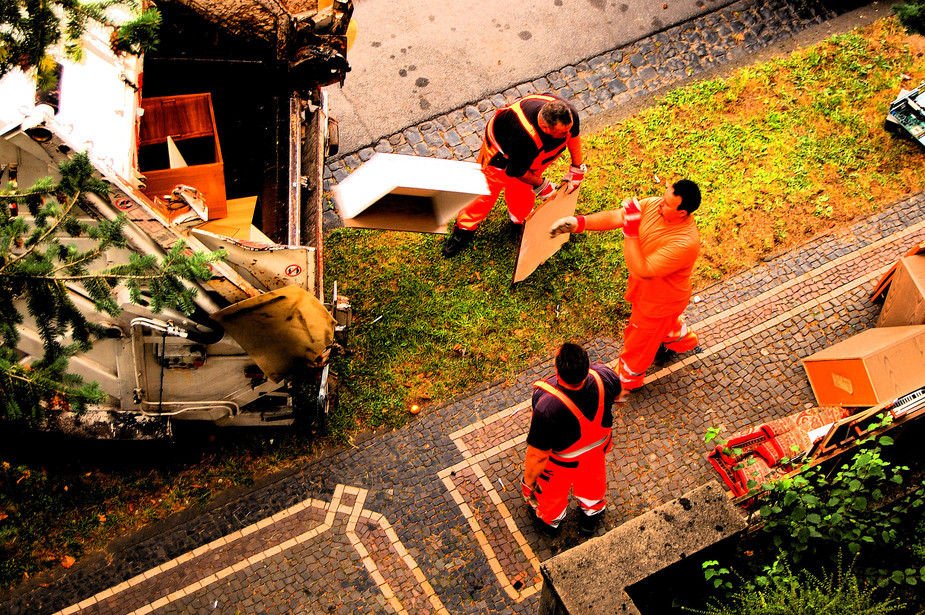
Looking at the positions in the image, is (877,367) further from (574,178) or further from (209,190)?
(209,190)

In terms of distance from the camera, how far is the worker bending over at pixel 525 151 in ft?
19.3

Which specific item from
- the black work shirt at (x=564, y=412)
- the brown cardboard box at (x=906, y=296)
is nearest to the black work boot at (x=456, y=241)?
the black work shirt at (x=564, y=412)

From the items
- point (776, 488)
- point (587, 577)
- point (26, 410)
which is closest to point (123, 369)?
point (26, 410)

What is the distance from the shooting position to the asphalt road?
809 centimetres

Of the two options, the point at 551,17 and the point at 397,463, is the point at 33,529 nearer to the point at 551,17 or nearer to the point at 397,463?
the point at 397,463

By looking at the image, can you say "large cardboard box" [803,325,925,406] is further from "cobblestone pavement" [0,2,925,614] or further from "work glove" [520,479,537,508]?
"work glove" [520,479,537,508]

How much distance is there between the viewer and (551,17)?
29.2ft

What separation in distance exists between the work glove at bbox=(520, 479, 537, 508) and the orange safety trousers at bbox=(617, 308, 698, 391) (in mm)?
1304

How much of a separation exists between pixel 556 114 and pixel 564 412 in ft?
7.95

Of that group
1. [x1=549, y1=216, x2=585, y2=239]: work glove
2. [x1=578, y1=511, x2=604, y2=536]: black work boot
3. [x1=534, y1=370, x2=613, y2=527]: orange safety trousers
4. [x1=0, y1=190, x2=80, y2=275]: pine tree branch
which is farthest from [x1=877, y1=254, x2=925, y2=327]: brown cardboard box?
[x1=0, y1=190, x2=80, y2=275]: pine tree branch

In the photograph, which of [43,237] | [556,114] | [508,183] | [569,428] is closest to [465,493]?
[569,428]

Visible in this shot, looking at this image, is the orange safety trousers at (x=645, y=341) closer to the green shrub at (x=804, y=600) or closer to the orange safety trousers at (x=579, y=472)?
the orange safety trousers at (x=579, y=472)

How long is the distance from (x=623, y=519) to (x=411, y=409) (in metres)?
1.90

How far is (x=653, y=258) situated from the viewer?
5375 mm
